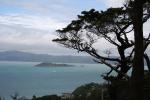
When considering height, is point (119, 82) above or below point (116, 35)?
below

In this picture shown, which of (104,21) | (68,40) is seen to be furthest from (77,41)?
(104,21)

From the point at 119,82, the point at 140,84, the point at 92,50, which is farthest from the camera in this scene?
the point at 92,50

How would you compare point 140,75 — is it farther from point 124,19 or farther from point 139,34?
point 124,19

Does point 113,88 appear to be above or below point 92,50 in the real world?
below

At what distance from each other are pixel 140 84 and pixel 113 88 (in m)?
5.81

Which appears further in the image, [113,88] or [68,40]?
[68,40]

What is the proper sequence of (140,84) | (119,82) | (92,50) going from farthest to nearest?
1. (92,50)
2. (119,82)
3. (140,84)

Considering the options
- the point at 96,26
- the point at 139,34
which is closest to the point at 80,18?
the point at 96,26

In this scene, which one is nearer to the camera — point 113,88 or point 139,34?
point 139,34

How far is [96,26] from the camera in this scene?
47.6 feet

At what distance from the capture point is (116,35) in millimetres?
14375

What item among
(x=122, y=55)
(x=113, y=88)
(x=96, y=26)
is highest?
(x=96, y=26)

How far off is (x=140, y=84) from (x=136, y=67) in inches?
14.2

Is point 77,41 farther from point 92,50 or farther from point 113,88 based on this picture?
point 113,88
